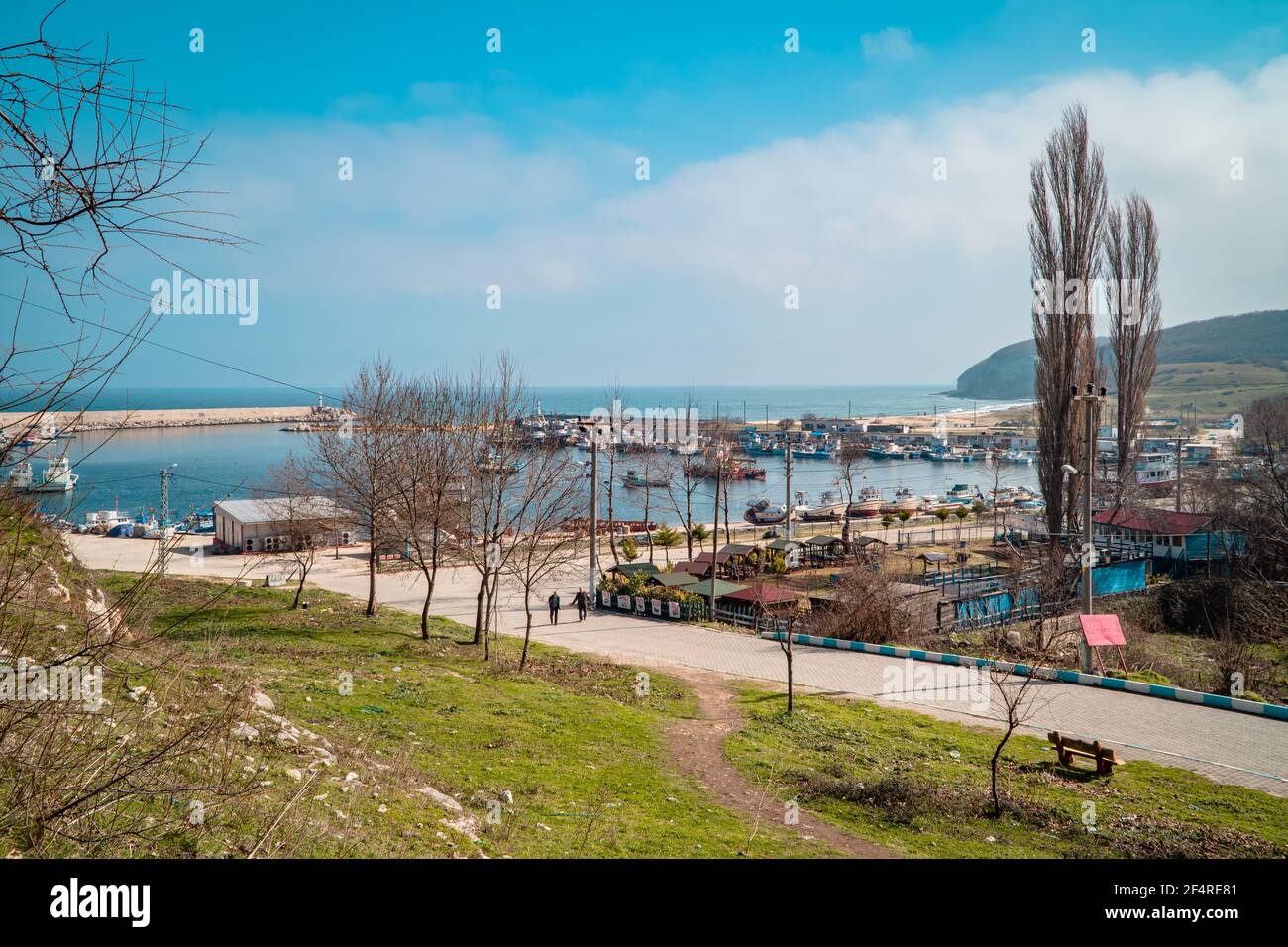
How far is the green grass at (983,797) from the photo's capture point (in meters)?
9.45

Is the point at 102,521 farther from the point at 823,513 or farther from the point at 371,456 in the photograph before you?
the point at 823,513

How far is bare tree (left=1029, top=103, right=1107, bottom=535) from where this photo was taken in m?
33.0

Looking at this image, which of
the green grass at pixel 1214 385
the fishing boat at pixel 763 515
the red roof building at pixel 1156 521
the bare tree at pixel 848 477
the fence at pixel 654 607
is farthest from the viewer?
the green grass at pixel 1214 385

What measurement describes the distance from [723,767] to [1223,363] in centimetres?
18654

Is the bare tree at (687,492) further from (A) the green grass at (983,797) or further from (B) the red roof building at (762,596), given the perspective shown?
(A) the green grass at (983,797)

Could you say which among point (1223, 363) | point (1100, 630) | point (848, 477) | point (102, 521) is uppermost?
point (1223, 363)

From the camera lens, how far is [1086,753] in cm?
1236

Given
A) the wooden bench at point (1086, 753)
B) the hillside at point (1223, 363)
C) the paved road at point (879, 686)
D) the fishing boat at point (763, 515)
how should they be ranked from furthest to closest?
1. the hillside at point (1223, 363)
2. the fishing boat at point (763, 515)
3. the paved road at point (879, 686)
4. the wooden bench at point (1086, 753)

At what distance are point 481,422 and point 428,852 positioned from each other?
1683 centimetres

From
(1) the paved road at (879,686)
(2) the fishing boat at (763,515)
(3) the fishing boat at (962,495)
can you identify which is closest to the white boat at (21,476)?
(1) the paved road at (879,686)

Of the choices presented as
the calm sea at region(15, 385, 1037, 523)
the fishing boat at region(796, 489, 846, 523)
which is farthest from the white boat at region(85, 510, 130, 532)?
the fishing boat at region(796, 489, 846, 523)

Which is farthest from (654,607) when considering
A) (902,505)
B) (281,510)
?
(902,505)

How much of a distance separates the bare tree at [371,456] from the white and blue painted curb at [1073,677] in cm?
1138
